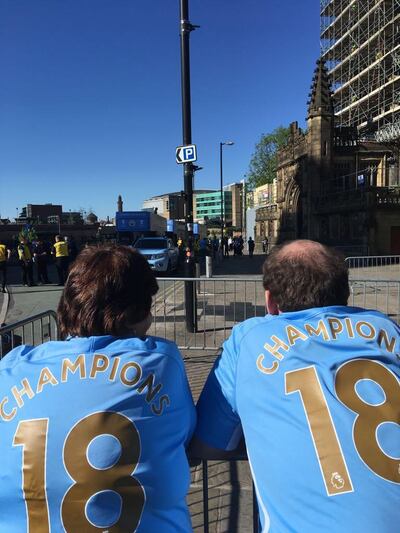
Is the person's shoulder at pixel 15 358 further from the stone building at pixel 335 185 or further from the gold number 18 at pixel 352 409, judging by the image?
the stone building at pixel 335 185

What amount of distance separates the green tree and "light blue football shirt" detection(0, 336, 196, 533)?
67.2 metres

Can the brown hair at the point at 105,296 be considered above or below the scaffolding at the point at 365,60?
below

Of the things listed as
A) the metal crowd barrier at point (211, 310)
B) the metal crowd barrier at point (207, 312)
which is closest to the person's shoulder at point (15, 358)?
the metal crowd barrier at point (207, 312)

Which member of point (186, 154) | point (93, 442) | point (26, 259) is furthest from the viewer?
point (26, 259)

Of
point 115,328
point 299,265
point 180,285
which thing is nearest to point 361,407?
point 299,265

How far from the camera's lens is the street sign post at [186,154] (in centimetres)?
751

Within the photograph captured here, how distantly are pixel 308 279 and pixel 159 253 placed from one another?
17.3 metres

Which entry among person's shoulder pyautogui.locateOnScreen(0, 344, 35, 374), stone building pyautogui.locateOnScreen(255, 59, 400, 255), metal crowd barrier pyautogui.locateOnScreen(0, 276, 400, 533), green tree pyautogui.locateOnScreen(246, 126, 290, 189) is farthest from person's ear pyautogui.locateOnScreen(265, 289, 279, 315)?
green tree pyautogui.locateOnScreen(246, 126, 290, 189)

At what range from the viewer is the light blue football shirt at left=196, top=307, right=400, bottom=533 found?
1257mm

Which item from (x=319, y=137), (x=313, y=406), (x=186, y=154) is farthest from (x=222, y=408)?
(x=319, y=137)

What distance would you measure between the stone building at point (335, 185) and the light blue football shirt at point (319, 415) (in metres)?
25.7

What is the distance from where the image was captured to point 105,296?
162cm

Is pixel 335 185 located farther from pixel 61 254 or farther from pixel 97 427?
pixel 97 427

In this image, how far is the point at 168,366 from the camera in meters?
1.53
